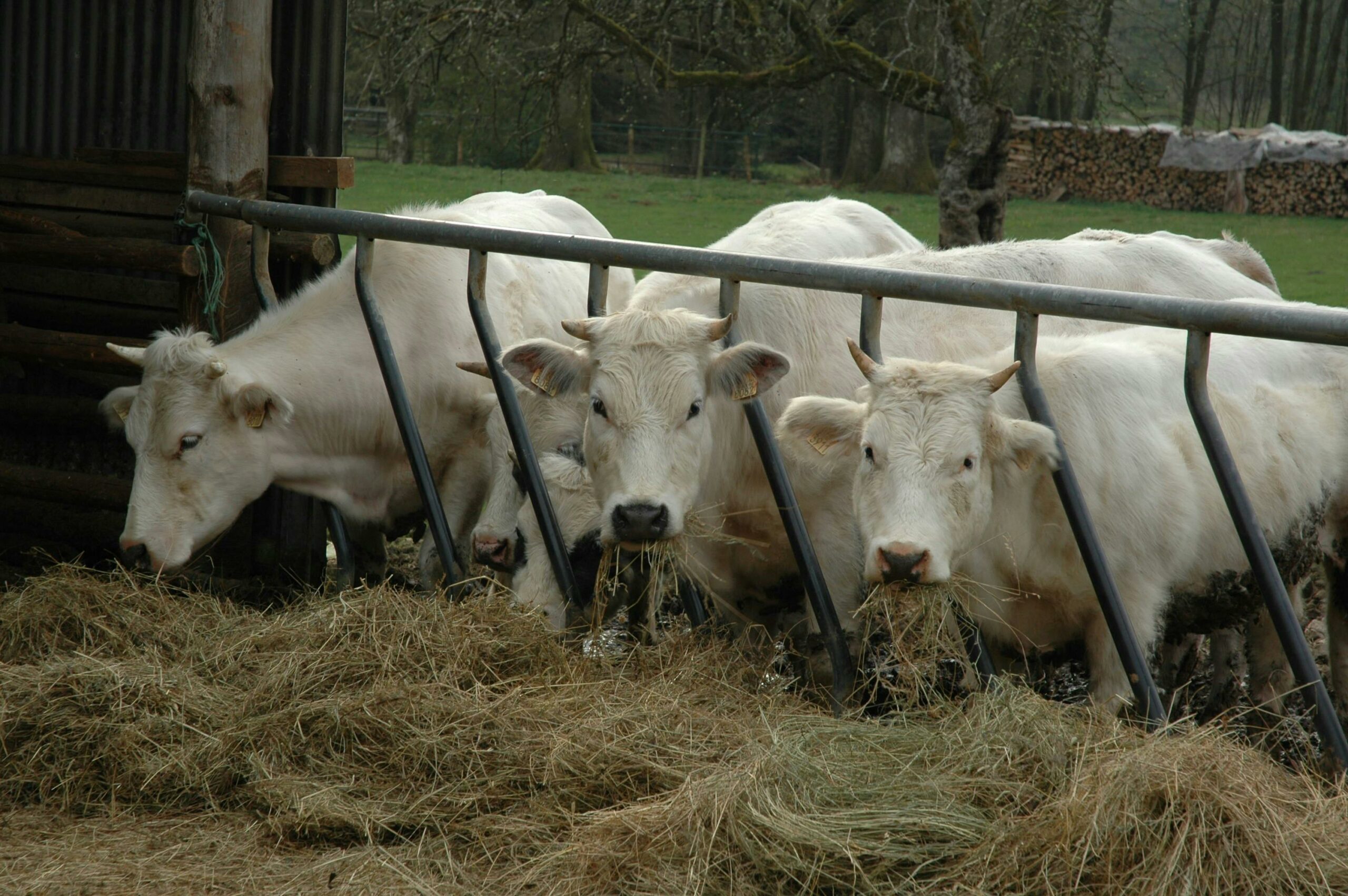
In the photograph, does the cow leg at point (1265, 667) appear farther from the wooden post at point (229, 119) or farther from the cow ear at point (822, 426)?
the wooden post at point (229, 119)

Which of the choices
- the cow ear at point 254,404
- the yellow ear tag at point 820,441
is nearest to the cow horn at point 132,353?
the cow ear at point 254,404

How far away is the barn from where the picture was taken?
519 cm

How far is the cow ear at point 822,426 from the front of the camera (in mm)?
3859

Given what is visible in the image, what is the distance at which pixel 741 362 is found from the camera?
4.11 metres

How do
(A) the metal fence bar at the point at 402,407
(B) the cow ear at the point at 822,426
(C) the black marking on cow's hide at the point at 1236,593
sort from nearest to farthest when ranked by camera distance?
(B) the cow ear at the point at 822,426 → (C) the black marking on cow's hide at the point at 1236,593 → (A) the metal fence bar at the point at 402,407

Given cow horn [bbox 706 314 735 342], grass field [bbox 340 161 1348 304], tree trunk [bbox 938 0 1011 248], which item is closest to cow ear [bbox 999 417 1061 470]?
cow horn [bbox 706 314 735 342]

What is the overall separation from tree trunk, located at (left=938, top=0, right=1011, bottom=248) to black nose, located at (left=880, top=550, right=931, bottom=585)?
25.6 ft

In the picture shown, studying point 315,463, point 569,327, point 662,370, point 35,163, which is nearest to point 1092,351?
point 662,370

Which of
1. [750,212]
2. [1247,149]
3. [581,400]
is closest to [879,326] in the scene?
[581,400]

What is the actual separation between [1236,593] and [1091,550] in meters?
0.93

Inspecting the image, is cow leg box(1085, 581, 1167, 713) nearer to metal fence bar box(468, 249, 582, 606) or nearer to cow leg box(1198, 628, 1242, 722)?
cow leg box(1198, 628, 1242, 722)

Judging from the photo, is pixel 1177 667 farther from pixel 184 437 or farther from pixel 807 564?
pixel 184 437

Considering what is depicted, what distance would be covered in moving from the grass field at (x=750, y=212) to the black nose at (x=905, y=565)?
44.6 ft

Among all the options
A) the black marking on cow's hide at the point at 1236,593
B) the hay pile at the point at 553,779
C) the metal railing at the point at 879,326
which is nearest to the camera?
the hay pile at the point at 553,779
